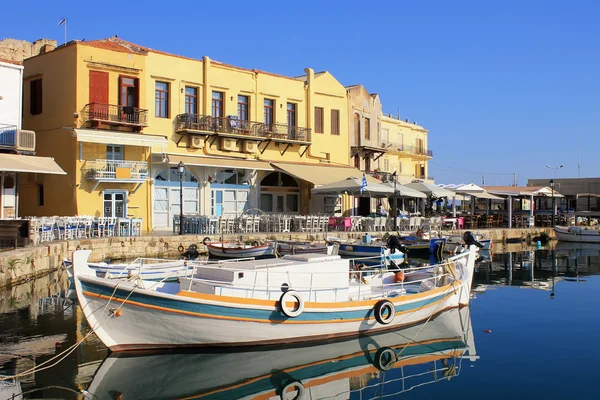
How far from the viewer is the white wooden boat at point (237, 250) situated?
23.4 metres

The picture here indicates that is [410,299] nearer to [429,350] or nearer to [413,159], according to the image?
[429,350]

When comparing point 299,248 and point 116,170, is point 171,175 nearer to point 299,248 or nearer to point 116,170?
point 116,170

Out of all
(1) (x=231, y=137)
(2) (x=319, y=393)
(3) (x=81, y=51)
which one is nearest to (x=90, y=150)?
(3) (x=81, y=51)

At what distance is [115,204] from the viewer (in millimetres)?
27688

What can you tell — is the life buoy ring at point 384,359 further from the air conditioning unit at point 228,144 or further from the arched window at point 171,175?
the air conditioning unit at point 228,144

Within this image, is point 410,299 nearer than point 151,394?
No

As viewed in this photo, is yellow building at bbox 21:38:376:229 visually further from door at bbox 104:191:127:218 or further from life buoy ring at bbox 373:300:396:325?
life buoy ring at bbox 373:300:396:325

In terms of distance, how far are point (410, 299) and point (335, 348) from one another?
220 cm

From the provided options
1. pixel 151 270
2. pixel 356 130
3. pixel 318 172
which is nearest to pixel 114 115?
pixel 318 172

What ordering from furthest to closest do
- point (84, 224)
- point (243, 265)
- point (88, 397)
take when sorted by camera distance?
1. point (84, 224)
2. point (243, 265)
3. point (88, 397)

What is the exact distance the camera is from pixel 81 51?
Answer: 26.6m

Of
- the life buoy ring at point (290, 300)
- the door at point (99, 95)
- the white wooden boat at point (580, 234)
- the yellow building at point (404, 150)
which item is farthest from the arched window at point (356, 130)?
the life buoy ring at point (290, 300)

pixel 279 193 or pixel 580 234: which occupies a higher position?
pixel 279 193

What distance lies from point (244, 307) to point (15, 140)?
17.3 metres
